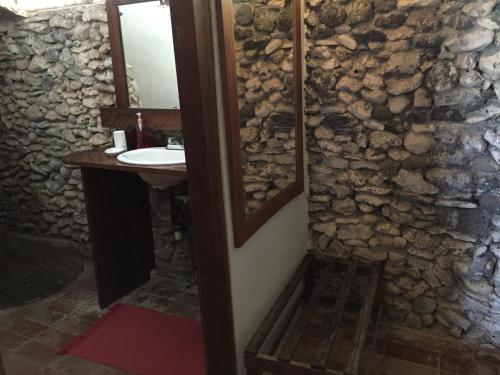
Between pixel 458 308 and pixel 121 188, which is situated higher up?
pixel 121 188

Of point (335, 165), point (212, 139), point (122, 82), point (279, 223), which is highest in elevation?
point (122, 82)

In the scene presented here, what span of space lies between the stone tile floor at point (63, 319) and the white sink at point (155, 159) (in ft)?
2.58

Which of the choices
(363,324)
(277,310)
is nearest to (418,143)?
(363,324)

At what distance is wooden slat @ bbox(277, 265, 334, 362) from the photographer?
1.80 meters

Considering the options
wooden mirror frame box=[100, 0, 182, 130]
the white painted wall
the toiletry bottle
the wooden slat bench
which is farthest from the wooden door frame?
the toiletry bottle

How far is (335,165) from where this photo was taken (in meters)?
2.36

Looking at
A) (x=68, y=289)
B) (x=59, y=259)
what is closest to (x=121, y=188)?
(x=68, y=289)

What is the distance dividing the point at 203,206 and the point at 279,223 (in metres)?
0.68

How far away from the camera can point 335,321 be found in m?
1.96

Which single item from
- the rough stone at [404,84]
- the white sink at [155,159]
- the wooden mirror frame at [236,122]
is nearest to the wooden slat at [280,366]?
the wooden mirror frame at [236,122]

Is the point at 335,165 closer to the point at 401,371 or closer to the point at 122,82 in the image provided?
the point at 401,371

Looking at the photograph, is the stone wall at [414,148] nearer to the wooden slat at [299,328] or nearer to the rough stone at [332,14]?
the rough stone at [332,14]

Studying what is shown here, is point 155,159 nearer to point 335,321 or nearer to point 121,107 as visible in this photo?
point 121,107

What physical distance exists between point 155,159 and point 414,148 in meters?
1.47
